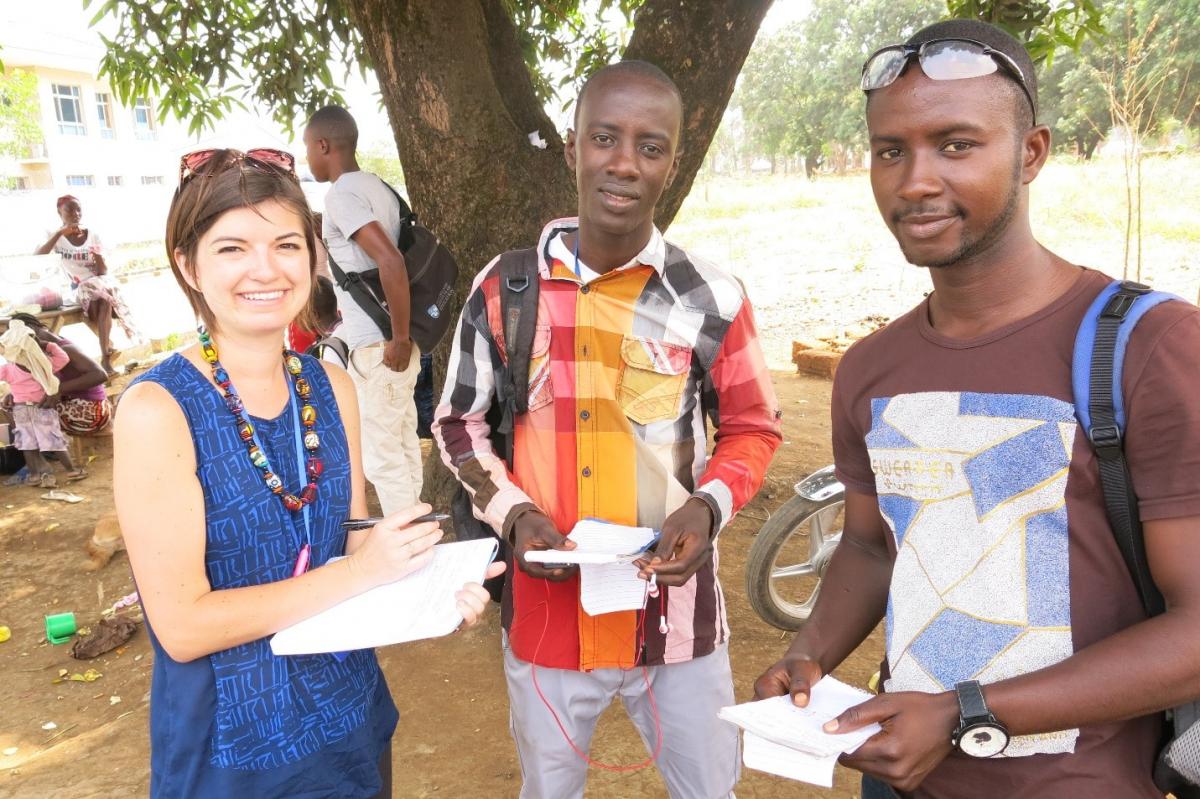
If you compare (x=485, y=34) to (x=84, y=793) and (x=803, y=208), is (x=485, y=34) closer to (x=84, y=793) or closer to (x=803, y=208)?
(x=84, y=793)

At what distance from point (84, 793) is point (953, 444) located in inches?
129

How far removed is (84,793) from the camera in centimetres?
297

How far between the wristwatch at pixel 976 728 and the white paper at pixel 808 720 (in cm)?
12

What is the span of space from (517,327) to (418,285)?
203cm

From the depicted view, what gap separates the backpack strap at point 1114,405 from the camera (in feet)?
3.68

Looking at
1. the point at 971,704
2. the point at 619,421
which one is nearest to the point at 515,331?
the point at 619,421

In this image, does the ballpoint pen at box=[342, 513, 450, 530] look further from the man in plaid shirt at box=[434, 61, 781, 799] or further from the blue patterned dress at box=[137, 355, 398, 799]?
the man in plaid shirt at box=[434, 61, 781, 799]

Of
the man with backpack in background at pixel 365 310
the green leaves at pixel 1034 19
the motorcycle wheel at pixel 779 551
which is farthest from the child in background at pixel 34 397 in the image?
the green leaves at pixel 1034 19

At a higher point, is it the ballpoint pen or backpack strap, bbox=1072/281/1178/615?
backpack strap, bbox=1072/281/1178/615

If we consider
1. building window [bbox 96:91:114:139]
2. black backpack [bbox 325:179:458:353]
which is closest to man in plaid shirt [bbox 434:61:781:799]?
black backpack [bbox 325:179:458:353]

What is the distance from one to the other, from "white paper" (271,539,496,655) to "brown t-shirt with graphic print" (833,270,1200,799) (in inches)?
32.3

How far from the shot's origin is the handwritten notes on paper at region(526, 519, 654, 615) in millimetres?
1806

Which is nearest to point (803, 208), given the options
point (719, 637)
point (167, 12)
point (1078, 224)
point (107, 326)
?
point (1078, 224)

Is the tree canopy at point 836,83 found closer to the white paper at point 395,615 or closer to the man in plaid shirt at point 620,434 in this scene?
the man in plaid shirt at point 620,434
